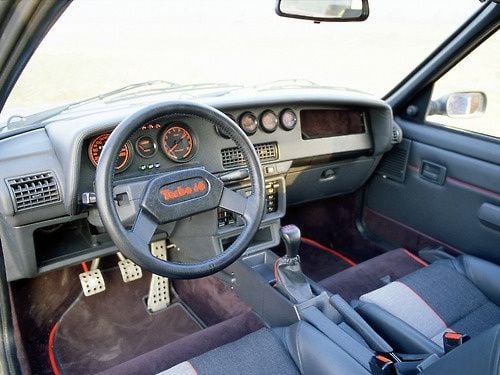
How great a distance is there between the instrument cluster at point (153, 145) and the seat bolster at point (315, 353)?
830 millimetres

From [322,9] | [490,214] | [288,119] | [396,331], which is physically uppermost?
[322,9]

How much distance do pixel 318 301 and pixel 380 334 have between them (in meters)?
0.26

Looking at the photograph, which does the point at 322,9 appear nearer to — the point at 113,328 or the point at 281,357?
the point at 281,357

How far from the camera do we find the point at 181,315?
2.72m

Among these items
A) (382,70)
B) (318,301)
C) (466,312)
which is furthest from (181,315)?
(382,70)

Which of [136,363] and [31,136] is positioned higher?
[31,136]

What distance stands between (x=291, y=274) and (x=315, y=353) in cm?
47

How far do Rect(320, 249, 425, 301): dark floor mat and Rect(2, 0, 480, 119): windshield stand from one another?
108 centimetres

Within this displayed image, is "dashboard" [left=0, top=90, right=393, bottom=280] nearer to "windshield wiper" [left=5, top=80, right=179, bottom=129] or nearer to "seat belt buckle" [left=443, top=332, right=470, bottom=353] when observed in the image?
"windshield wiper" [left=5, top=80, right=179, bottom=129]

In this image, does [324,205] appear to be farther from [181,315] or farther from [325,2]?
[325,2]

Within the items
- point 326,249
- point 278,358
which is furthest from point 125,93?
point 326,249

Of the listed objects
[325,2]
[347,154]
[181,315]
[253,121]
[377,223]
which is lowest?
[181,315]

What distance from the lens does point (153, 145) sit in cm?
195

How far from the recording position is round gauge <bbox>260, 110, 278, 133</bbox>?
7.82 ft
